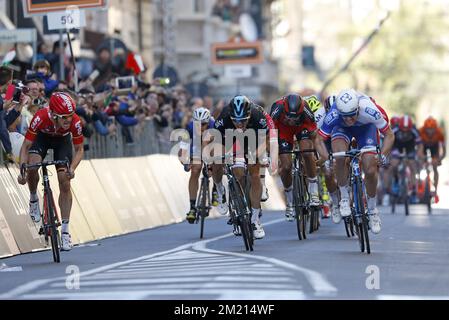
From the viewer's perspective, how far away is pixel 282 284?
497 inches

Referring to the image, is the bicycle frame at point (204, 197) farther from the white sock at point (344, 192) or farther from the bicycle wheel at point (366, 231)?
the bicycle wheel at point (366, 231)

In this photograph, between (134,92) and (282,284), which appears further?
(134,92)

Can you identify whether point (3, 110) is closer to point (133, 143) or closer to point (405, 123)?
point (133, 143)

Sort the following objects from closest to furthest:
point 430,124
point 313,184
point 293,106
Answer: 1. point 293,106
2. point 313,184
3. point 430,124

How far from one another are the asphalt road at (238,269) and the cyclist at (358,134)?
0.61m

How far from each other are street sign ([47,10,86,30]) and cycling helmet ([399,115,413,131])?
360 inches

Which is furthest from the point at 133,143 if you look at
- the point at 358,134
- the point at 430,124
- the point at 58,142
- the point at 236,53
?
the point at 236,53

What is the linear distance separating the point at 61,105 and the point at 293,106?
13.2 feet

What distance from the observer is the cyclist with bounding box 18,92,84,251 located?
15.8 metres

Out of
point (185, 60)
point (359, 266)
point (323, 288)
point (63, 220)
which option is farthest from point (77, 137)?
point (185, 60)

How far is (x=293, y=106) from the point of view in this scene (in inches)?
738

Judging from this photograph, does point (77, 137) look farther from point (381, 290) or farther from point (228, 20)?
point (228, 20)
